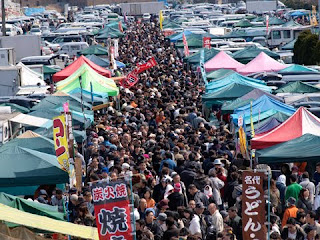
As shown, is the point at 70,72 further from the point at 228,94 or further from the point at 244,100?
the point at 244,100

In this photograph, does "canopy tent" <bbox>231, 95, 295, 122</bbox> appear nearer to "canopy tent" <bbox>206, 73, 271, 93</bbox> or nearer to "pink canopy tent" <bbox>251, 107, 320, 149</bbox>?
"pink canopy tent" <bbox>251, 107, 320, 149</bbox>

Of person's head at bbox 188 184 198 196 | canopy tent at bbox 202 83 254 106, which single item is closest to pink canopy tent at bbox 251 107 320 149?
person's head at bbox 188 184 198 196

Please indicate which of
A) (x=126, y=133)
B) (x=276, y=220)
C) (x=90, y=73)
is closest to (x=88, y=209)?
(x=276, y=220)

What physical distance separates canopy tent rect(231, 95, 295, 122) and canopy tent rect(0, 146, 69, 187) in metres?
6.78

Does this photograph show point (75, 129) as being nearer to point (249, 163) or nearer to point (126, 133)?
point (126, 133)

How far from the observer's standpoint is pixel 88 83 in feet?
94.2

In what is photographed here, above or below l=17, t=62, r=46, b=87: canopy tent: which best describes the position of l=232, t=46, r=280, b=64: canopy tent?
below

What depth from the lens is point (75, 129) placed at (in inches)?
906

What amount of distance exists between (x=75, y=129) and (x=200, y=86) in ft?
39.2

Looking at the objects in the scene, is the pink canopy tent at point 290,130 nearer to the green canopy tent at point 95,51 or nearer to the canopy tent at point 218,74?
the canopy tent at point 218,74

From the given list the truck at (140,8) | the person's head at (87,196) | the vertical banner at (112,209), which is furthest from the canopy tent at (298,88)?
the truck at (140,8)

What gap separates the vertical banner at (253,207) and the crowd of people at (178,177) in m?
0.23

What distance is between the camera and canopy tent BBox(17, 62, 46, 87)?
30.8m

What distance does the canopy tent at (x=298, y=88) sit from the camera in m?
26.8
